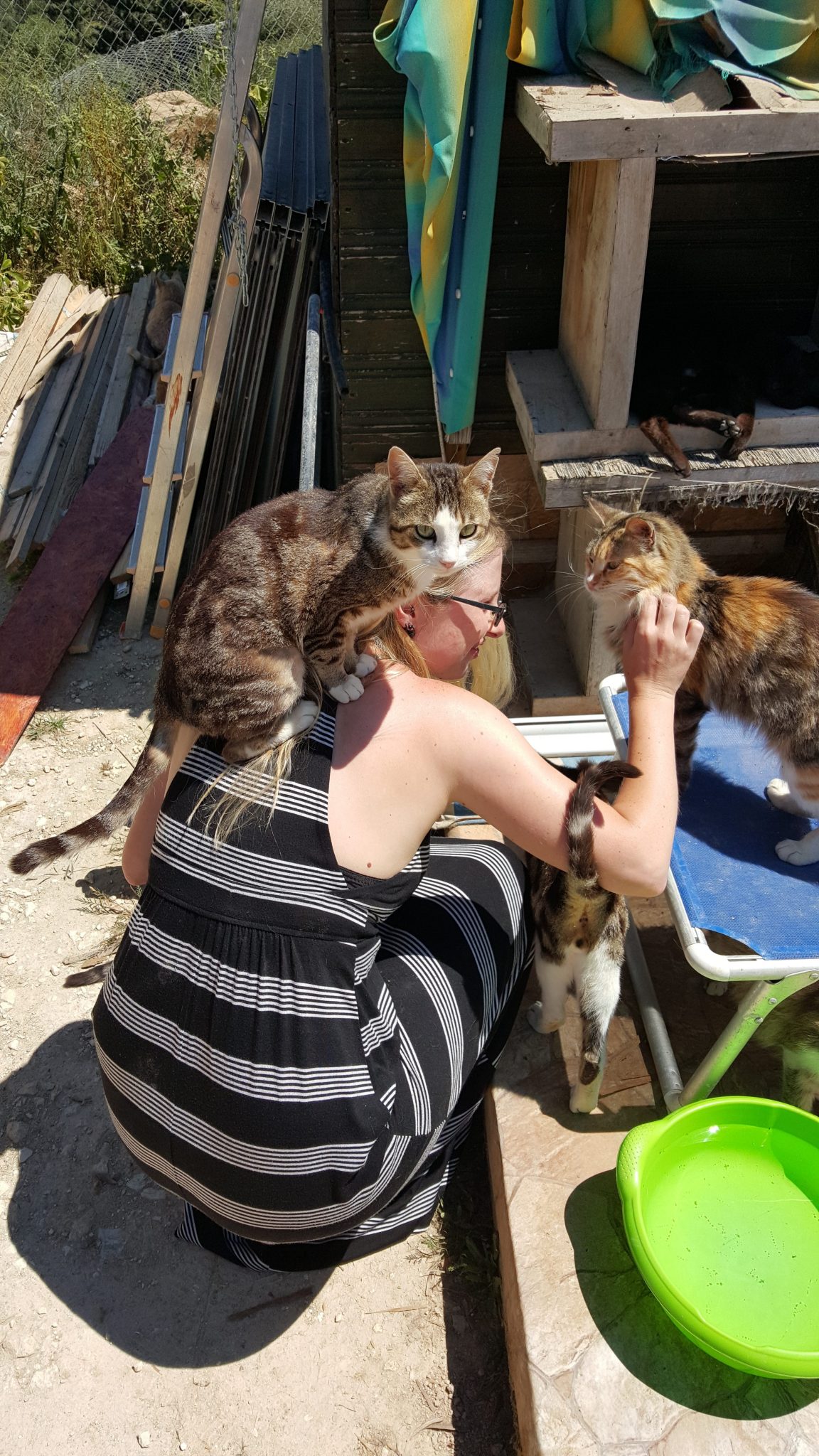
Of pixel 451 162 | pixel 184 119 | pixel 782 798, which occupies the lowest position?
pixel 782 798

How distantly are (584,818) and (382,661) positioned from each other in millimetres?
598

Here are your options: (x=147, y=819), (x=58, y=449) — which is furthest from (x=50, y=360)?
(x=147, y=819)

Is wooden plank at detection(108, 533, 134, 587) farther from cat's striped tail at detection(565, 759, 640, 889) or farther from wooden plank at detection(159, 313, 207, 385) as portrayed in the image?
cat's striped tail at detection(565, 759, 640, 889)

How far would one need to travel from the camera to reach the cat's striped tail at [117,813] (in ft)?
8.08

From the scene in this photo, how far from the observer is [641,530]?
2.42 metres

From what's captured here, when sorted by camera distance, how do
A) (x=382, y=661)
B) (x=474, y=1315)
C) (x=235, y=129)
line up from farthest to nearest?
(x=235, y=129) → (x=474, y=1315) → (x=382, y=661)

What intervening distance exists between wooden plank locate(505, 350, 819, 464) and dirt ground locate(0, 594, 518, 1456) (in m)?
2.14

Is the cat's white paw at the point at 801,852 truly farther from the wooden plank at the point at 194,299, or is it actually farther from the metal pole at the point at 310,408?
the wooden plank at the point at 194,299

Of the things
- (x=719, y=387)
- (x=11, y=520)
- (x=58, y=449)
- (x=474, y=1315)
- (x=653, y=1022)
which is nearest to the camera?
(x=474, y=1315)

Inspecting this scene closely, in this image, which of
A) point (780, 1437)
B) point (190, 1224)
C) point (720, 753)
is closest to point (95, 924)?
point (190, 1224)

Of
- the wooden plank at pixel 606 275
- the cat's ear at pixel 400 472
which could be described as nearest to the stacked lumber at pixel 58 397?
the wooden plank at pixel 606 275

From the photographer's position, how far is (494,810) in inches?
76.5

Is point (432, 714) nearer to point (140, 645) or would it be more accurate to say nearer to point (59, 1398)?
point (59, 1398)

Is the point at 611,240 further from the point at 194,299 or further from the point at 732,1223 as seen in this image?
the point at 732,1223
